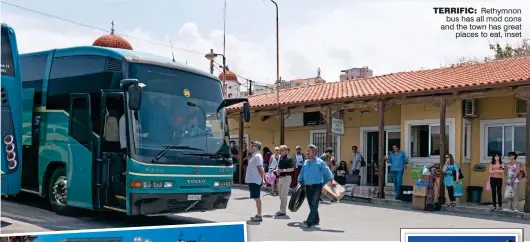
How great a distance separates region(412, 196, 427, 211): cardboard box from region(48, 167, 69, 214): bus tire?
8.29 meters

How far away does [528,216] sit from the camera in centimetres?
1265

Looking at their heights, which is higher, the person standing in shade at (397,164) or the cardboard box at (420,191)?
the person standing in shade at (397,164)

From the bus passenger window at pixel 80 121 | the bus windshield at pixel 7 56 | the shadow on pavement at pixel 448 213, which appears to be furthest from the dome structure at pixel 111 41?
the bus passenger window at pixel 80 121

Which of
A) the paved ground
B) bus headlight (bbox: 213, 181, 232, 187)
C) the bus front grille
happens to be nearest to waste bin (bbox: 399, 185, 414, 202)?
the paved ground

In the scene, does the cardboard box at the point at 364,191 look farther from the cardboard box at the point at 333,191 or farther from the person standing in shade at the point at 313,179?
the person standing in shade at the point at 313,179

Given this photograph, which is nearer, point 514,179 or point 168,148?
point 168,148

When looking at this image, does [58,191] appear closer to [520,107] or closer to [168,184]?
[168,184]

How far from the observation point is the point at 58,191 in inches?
399

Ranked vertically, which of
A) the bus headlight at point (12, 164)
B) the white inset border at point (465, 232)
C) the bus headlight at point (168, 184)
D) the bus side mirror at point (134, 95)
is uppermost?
the bus side mirror at point (134, 95)

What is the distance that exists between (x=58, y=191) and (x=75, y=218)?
1.89 feet

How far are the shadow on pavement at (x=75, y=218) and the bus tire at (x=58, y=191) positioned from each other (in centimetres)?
16

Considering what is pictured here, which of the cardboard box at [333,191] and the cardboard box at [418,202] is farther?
the cardboard box at [418,202]

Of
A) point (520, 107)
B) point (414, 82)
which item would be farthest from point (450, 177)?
point (414, 82)

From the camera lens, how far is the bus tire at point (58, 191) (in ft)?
32.9
